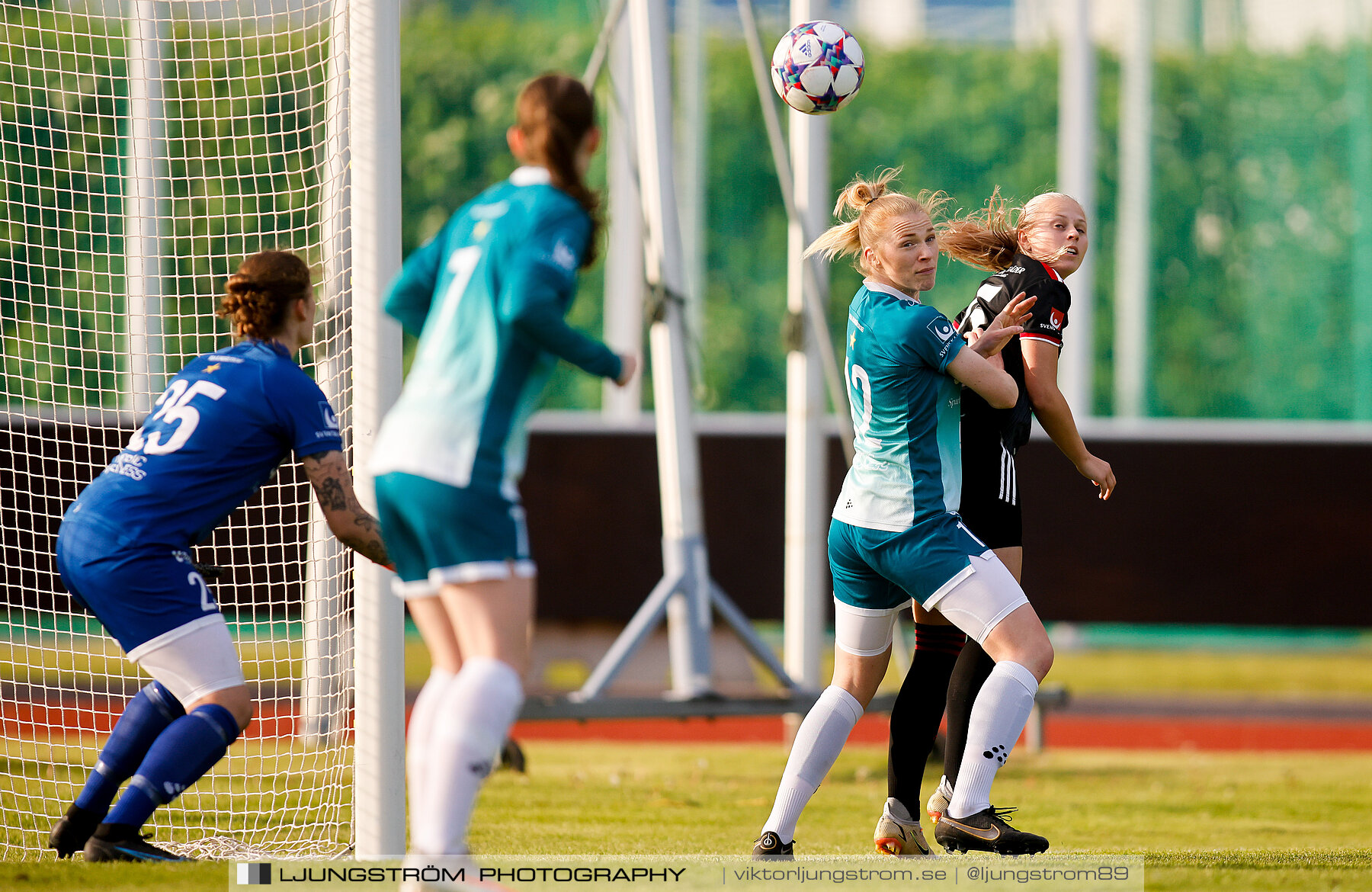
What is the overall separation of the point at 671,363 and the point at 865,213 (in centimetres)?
316

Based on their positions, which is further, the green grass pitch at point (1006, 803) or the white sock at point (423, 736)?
the green grass pitch at point (1006, 803)

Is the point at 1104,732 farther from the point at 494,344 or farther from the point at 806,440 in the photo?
the point at 494,344

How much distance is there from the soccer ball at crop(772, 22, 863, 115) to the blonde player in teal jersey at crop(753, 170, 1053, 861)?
34.8 inches

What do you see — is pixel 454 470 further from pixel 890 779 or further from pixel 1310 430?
pixel 1310 430

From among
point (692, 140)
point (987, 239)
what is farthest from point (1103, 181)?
point (987, 239)

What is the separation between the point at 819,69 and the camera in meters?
4.77

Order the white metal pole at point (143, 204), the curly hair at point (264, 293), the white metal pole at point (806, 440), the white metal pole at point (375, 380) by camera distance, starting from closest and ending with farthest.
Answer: the curly hair at point (264, 293) < the white metal pole at point (375, 380) < the white metal pole at point (143, 204) < the white metal pole at point (806, 440)

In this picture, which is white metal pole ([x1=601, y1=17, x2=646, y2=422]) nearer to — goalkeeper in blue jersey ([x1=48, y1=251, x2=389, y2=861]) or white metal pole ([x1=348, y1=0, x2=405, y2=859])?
A: white metal pole ([x1=348, y1=0, x2=405, y2=859])

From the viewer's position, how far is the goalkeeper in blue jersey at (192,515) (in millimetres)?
3820

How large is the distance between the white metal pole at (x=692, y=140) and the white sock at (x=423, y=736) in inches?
388

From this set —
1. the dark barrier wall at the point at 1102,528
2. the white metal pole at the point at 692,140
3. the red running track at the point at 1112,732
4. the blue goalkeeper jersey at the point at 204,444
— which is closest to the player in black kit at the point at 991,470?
the blue goalkeeper jersey at the point at 204,444

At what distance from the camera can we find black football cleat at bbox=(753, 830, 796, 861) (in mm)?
3816

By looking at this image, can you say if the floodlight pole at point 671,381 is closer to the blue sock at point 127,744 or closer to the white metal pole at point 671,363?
the white metal pole at point 671,363

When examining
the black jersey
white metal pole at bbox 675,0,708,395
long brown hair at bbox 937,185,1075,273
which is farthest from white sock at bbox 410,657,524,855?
white metal pole at bbox 675,0,708,395
